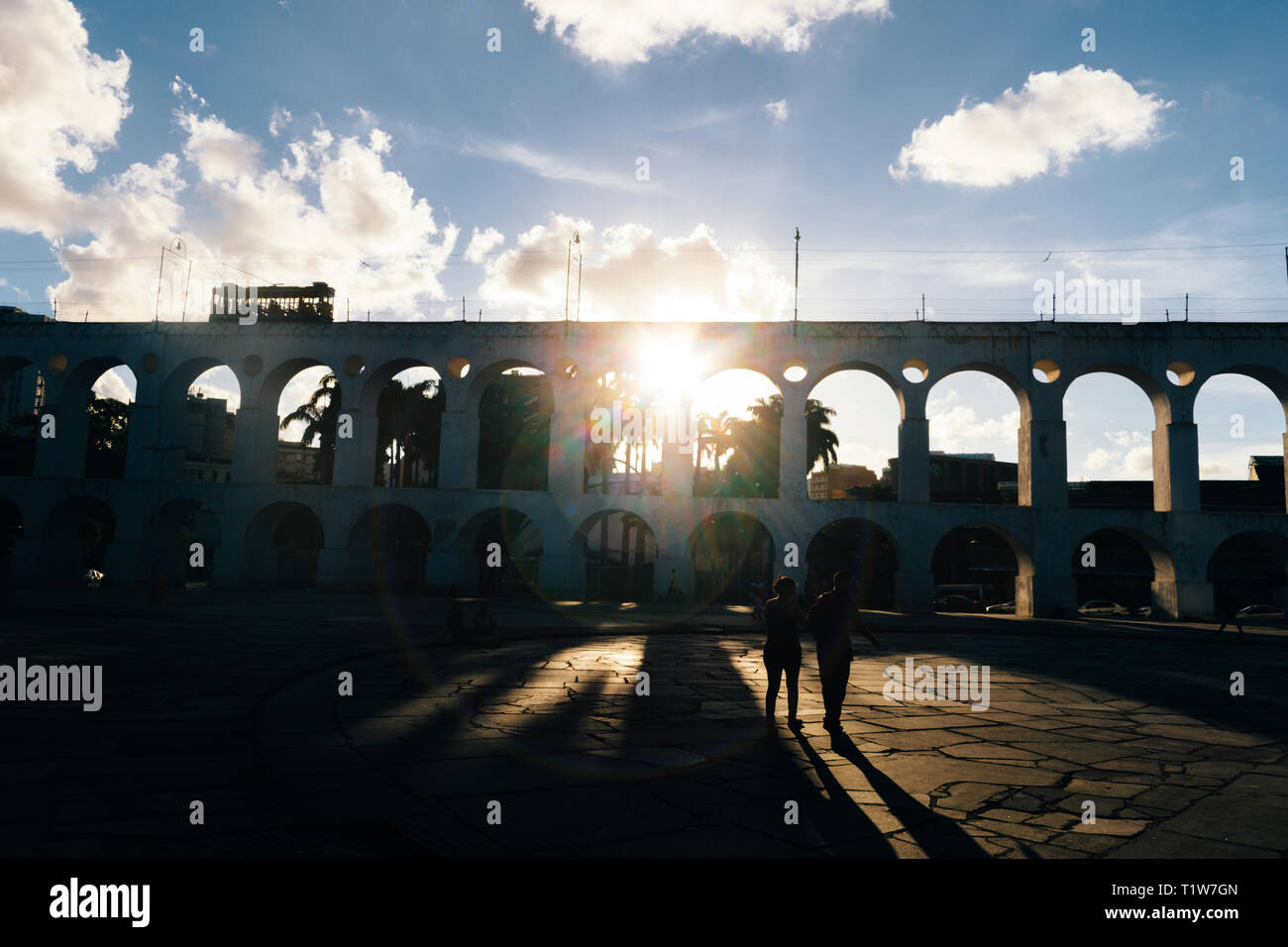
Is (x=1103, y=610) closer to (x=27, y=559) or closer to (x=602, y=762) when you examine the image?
(x=602, y=762)

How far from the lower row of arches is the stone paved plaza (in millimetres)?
12490

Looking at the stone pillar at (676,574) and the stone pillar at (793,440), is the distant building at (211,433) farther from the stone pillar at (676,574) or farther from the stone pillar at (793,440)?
the stone pillar at (793,440)

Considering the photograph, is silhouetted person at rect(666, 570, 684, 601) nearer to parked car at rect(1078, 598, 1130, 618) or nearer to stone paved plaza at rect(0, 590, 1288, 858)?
parked car at rect(1078, 598, 1130, 618)

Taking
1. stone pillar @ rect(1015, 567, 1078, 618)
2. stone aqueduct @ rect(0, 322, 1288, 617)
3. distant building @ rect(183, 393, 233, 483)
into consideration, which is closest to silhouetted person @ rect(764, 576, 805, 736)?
stone aqueduct @ rect(0, 322, 1288, 617)

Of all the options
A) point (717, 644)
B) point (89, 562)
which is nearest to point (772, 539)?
point (717, 644)

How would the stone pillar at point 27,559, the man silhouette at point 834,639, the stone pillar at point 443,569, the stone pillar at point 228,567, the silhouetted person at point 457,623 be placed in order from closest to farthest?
the man silhouette at point 834,639 → the silhouetted person at point 457,623 → the stone pillar at point 443,569 → the stone pillar at point 27,559 → the stone pillar at point 228,567

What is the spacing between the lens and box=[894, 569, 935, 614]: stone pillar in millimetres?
26531

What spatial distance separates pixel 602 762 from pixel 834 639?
2.42 metres

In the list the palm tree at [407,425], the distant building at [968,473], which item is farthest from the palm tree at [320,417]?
the distant building at [968,473]

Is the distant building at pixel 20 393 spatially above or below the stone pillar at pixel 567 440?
above

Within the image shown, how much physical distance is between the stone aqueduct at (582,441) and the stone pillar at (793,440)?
0.07 meters

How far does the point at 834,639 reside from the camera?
22.5 ft

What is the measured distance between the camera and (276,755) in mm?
5336

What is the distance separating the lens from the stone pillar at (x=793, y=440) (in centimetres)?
2781
